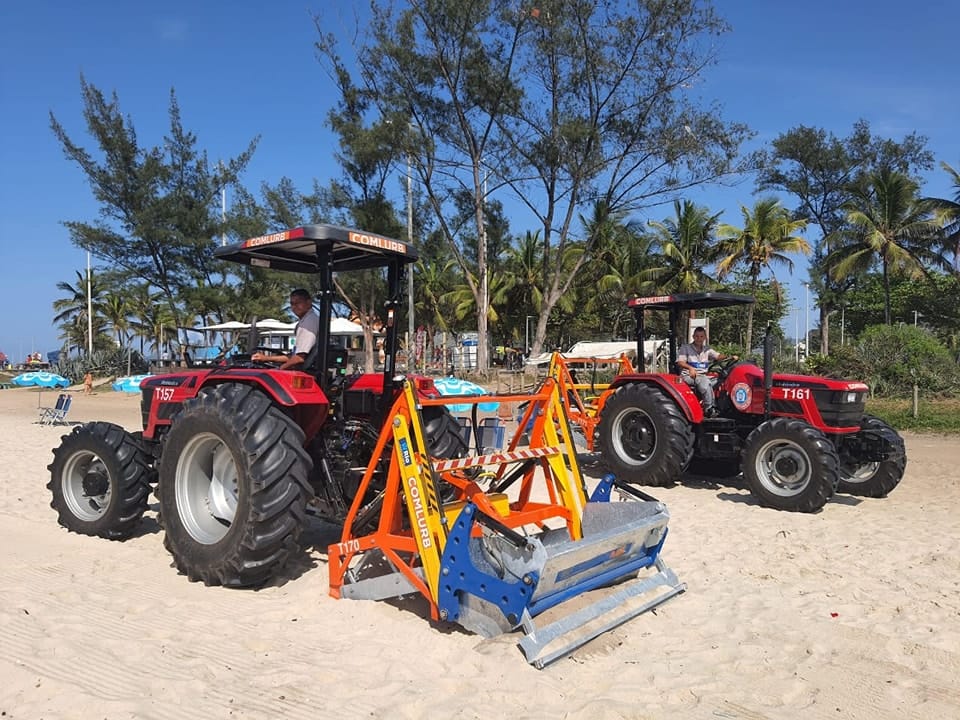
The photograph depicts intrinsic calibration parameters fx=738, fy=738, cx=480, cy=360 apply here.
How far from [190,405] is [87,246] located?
76.2 feet

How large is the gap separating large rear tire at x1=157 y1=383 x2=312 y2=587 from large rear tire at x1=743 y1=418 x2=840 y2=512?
4.79 m

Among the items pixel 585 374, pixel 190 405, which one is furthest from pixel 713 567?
pixel 585 374

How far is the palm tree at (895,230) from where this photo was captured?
25500 mm

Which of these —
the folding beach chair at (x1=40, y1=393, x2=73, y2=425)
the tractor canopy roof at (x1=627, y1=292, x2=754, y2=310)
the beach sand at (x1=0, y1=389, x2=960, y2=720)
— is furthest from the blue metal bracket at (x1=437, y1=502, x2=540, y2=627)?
the folding beach chair at (x1=40, y1=393, x2=73, y2=425)

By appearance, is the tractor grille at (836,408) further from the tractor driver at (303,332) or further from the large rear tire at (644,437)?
the tractor driver at (303,332)

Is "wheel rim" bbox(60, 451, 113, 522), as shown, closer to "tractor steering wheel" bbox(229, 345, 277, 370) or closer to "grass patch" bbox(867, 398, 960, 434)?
"tractor steering wheel" bbox(229, 345, 277, 370)

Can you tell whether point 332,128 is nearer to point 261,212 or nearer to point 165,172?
point 261,212

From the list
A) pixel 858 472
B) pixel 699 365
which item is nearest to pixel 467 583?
pixel 699 365

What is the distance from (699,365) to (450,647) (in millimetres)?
5992

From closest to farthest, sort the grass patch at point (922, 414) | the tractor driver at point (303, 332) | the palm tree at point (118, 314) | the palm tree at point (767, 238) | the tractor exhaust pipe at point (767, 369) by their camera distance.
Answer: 1. the tractor driver at point (303, 332)
2. the tractor exhaust pipe at point (767, 369)
3. the grass patch at point (922, 414)
4. the palm tree at point (767, 238)
5. the palm tree at point (118, 314)

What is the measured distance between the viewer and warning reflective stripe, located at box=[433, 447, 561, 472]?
13.6ft

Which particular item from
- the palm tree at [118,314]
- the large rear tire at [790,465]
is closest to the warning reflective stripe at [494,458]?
the large rear tire at [790,465]

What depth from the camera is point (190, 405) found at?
4.69 metres

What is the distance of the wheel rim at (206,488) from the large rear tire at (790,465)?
4.98m
